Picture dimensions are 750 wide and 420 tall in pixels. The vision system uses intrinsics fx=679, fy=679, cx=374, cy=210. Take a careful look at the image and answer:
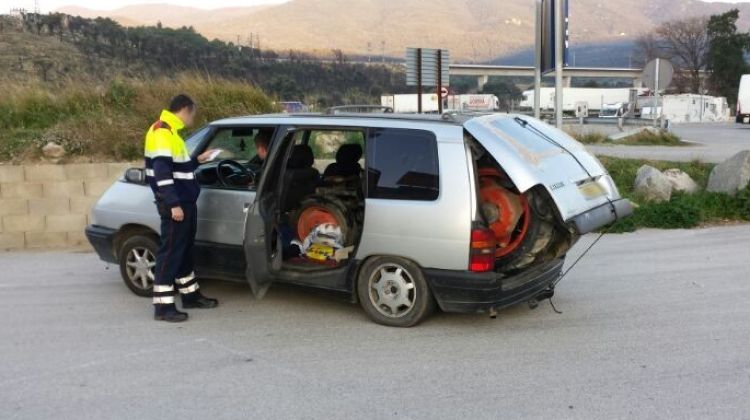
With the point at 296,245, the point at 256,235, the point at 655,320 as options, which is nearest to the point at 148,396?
the point at 256,235

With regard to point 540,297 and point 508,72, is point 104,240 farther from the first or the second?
point 508,72

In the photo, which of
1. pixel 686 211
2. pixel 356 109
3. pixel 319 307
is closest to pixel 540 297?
pixel 319 307

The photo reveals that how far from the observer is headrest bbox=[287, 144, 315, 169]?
594 cm

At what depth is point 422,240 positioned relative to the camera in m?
5.06

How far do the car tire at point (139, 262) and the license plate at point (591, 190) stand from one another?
3746 mm

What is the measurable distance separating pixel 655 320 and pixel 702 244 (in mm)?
3410

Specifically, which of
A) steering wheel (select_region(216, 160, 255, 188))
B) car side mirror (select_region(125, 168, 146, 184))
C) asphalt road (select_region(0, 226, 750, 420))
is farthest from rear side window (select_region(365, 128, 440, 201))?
car side mirror (select_region(125, 168, 146, 184))

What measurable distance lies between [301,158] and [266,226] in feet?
2.70

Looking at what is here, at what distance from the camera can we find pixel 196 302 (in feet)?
19.8

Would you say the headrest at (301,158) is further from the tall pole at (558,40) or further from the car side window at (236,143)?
the tall pole at (558,40)

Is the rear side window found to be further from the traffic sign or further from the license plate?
the traffic sign

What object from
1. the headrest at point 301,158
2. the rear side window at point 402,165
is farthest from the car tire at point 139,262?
the rear side window at point 402,165

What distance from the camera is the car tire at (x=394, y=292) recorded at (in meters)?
5.18

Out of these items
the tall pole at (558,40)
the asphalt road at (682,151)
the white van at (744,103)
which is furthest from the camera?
the white van at (744,103)
